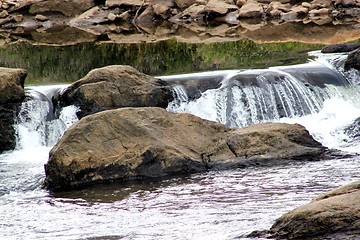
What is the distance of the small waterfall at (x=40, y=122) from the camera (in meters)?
16.1

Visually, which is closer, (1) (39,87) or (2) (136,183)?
(2) (136,183)

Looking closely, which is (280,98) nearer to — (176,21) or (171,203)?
Answer: (171,203)

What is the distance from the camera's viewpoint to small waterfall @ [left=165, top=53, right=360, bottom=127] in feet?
54.2

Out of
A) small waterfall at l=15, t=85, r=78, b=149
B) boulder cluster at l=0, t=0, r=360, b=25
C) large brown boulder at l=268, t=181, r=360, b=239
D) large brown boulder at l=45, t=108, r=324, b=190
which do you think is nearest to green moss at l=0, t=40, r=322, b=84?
small waterfall at l=15, t=85, r=78, b=149

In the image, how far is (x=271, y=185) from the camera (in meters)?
11.5

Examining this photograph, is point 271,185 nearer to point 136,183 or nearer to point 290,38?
point 136,183

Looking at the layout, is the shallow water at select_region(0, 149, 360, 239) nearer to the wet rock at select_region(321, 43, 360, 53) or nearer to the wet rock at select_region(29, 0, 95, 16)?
the wet rock at select_region(321, 43, 360, 53)

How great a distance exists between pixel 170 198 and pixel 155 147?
5.36 feet

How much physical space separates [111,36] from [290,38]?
7300mm

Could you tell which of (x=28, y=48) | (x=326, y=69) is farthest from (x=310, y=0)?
(x=326, y=69)

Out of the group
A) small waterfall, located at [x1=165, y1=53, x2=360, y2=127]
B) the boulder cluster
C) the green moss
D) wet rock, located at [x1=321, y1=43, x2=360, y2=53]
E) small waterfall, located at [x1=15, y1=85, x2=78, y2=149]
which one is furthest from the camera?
the boulder cluster

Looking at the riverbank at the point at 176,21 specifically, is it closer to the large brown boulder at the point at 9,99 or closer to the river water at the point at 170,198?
the large brown boulder at the point at 9,99

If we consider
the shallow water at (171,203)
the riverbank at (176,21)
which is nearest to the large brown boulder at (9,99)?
the shallow water at (171,203)

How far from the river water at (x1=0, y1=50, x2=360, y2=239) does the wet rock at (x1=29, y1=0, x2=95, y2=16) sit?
21.2m
